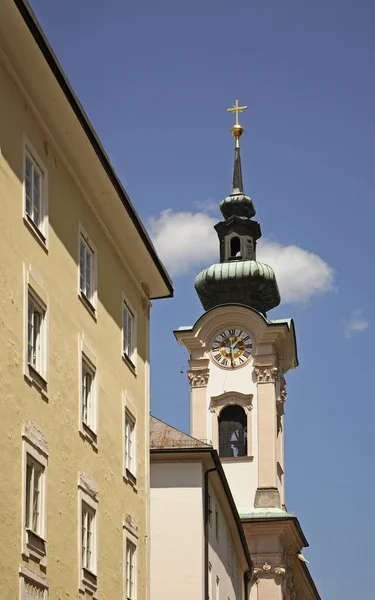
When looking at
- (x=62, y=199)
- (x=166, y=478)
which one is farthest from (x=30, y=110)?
(x=166, y=478)

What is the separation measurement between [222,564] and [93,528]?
20.1m

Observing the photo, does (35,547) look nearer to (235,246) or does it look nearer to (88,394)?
(88,394)

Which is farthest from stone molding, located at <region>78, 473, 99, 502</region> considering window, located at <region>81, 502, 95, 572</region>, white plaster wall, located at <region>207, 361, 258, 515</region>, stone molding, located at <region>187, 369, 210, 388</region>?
stone molding, located at <region>187, 369, 210, 388</region>

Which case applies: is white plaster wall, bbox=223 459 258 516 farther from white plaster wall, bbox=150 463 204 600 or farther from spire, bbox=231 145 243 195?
white plaster wall, bbox=150 463 204 600

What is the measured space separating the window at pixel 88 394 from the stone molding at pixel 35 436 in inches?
99.6

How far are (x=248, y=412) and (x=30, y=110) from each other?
4856cm

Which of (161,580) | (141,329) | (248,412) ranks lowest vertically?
(161,580)

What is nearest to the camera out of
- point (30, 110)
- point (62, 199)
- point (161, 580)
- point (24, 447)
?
point (24, 447)

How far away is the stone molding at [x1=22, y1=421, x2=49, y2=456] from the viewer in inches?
730

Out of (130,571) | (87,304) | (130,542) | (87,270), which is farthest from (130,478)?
(87,270)

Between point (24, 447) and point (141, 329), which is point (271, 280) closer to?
point (141, 329)

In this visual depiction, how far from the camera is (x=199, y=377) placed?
68.8 metres

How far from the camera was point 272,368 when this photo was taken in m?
67.8

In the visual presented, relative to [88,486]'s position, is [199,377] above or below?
above
